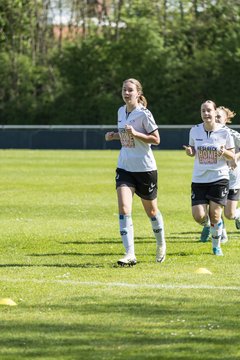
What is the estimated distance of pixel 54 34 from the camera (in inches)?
3012

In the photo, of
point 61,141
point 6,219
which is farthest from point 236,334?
point 61,141

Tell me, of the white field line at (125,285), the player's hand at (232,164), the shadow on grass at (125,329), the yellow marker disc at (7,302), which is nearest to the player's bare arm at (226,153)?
the player's hand at (232,164)

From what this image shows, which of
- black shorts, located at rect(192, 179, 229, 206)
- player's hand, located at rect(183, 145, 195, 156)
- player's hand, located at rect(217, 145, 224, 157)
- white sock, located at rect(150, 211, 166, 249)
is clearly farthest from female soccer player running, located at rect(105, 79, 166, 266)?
player's hand, located at rect(217, 145, 224, 157)

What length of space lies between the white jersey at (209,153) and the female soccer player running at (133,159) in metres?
0.92

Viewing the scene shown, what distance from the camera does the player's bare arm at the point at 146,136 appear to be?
1228cm

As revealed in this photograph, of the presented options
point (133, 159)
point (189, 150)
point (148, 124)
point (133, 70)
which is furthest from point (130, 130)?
point (133, 70)

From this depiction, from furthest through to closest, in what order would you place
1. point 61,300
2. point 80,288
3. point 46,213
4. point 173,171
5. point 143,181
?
point 173,171
point 46,213
point 143,181
point 80,288
point 61,300

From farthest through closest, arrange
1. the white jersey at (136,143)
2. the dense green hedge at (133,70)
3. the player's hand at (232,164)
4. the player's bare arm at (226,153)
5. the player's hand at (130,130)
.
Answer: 1. the dense green hedge at (133,70)
2. the player's hand at (232,164)
3. the player's bare arm at (226,153)
4. the white jersey at (136,143)
5. the player's hand at (130,130)

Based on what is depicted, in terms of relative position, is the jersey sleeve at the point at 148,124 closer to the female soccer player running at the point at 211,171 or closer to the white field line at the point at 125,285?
the female soccer player running at the point at 211,171

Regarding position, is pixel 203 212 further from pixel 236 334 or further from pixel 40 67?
pixel 40 67

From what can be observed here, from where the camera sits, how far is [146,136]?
1244 cm

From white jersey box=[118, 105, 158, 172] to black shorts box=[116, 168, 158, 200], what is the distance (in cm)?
5

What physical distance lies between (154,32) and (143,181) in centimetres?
5561

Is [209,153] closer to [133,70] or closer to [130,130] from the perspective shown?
[130,130]
